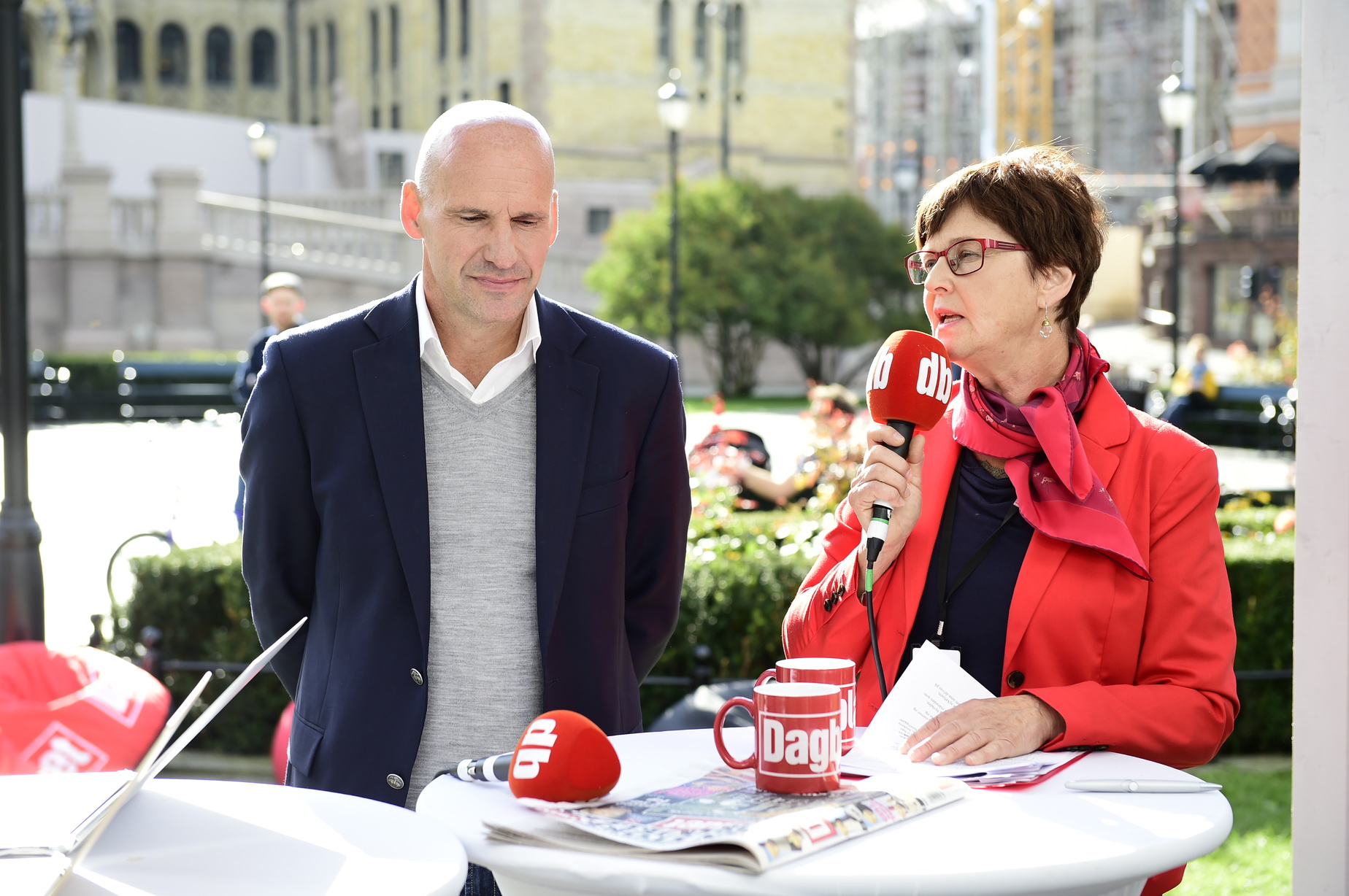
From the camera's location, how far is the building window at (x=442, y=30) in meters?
50.8

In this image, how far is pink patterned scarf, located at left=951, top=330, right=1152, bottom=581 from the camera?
2.70 m

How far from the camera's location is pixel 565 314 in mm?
3232

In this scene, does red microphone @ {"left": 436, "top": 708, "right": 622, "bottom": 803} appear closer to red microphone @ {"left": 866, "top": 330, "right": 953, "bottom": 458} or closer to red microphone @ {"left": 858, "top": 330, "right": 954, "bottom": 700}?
red microphone @ {"left": 858, "top": 330, "right": 954, "bottom": 700}

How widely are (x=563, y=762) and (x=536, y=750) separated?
5 centimetres

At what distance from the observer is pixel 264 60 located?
61.0 metres

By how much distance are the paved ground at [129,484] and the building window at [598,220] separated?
18.5 metres

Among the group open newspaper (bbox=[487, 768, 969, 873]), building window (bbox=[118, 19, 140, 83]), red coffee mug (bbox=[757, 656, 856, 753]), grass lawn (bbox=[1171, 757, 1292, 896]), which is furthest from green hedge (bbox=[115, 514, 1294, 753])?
building window (bbox=[118, 19, 140, 83])

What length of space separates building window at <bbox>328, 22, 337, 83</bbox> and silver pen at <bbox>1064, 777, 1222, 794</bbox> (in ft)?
190

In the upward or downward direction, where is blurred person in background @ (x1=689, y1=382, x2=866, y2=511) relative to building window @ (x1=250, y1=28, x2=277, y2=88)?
downward

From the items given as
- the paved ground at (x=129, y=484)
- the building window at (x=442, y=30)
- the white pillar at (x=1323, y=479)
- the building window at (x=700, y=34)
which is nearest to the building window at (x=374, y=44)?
the building window at (x=442, y=30)

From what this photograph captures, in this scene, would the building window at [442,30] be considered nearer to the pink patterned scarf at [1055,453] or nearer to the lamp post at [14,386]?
the lamp post at [14,386]

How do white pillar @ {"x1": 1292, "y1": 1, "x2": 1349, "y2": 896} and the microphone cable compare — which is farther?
white pillar @ {"x1": 1292, "y1": 1, "x2": 1349, "y2": 896}

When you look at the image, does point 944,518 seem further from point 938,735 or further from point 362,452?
point 362,452

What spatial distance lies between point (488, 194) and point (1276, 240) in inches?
1656
